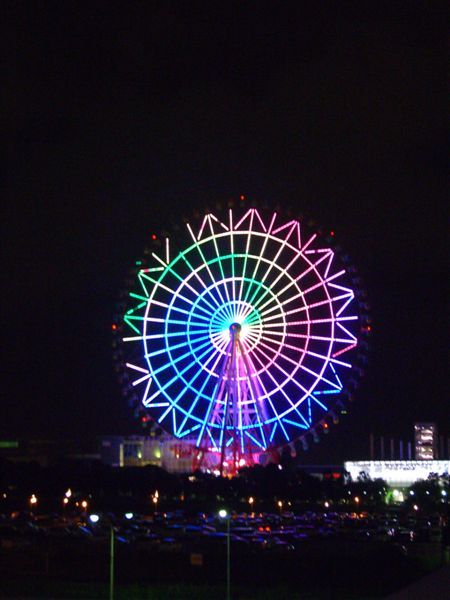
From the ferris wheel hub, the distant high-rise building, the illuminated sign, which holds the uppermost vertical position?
the ferris wheel hub

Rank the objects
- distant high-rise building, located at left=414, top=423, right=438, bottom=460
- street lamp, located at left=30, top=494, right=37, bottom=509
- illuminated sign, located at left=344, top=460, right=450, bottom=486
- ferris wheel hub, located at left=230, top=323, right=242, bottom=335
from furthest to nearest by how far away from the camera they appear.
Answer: distant high-rise building, located at left=414, top=423, right=438, bottom=460 < illuminated sign, located at left=344, top=460, right=450, bottom=486 < street lamp, located at left=30, top=494, right=37, bottom=509 < ferris wheel hub, located at left=230, top=323, right=242, bottom=335

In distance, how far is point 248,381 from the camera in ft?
190

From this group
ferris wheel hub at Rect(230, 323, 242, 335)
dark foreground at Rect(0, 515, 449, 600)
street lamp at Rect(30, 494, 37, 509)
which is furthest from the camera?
street lamp at Rect(30, 494, 37, 509)

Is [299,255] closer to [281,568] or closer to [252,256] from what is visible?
[252,256]

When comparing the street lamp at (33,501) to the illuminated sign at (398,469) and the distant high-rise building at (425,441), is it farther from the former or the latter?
the distant high-rise building at (425,441)

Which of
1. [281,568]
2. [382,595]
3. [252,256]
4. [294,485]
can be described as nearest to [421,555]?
[281,568]

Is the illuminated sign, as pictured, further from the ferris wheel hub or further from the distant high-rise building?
the ferris wheel hub

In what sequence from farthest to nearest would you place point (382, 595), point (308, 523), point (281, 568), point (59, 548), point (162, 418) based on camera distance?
1. point (162, 418)
2. point (308, 523)
3. point (59, 548)
4. point (281, 568)
5. point (382, 595)

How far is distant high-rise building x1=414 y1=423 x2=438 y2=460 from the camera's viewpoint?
142 metres

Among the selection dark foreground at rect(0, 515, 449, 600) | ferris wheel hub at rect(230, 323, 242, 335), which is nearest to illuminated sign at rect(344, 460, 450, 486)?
ferris wheel hub at rect(230, 323, 242, 335)

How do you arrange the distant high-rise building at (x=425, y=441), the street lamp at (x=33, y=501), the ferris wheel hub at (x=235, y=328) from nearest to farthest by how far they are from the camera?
1. the ferris wheel hub at (x=235, y=328)
2. the street lamp at (x=33, y=501)
3. the distant high-rise building at (x=425, y=441)

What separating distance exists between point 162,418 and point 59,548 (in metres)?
24.1

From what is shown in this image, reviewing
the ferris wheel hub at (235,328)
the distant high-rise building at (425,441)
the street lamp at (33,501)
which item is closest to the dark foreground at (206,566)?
the ferris wheel hub at (235,328)

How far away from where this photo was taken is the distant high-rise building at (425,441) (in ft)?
466
